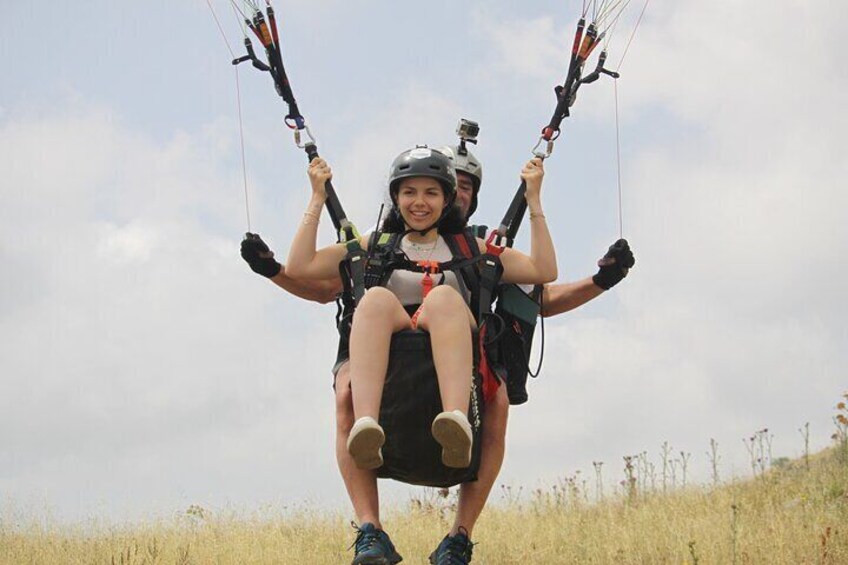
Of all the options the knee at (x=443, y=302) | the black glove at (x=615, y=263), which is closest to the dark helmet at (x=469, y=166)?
the black glove at (x=615, y=263)

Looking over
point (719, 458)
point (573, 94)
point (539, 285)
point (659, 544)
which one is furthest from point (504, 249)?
point (719, 458)

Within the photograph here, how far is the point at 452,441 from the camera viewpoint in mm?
4426

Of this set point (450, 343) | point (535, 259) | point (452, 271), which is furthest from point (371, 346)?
point (535, 259)

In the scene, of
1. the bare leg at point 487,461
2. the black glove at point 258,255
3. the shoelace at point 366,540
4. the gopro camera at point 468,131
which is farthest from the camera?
the gopro camera at point 468,131

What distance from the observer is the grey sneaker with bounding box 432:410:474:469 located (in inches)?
172

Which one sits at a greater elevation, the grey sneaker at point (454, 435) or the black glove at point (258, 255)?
the black glove at point (258, 255)

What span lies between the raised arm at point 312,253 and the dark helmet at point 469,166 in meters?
1.08

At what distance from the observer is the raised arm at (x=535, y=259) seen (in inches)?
201

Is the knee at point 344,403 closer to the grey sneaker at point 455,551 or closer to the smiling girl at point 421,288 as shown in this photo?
the smiling girl at point 421,288

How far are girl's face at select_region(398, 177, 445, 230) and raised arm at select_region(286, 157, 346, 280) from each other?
37cm

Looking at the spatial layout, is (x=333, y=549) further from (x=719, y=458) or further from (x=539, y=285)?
(x=719, y=458)

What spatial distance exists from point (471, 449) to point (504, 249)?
1052mm

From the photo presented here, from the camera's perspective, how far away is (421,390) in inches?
180

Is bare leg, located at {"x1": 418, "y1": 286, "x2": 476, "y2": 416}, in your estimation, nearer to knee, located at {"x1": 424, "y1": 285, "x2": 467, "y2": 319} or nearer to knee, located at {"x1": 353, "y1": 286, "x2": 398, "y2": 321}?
knee, located at {"x1": 424, "y1": 285, "x2": 467, "y2": 319}
